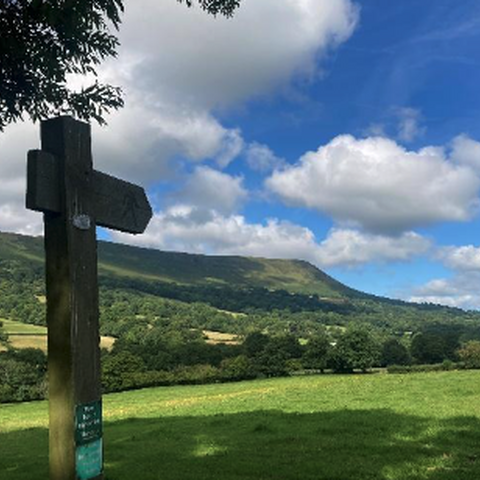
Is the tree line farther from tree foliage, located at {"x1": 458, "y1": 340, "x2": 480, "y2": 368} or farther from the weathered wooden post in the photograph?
the weathered wooden post

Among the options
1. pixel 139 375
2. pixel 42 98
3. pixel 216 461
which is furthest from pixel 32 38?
pixel 139 375

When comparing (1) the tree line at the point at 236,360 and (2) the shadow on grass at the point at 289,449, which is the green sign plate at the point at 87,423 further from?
(1) the tree line at the point at 236,360

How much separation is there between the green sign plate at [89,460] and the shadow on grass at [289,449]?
25.4 ft

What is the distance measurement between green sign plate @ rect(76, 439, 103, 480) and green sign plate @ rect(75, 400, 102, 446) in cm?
5

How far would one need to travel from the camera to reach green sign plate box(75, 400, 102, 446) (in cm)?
494

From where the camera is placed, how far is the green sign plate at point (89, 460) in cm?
492

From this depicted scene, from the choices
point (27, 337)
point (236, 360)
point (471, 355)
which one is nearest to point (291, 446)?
point (236, 360)

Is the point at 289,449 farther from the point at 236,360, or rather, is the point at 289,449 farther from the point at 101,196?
the point at 236,360

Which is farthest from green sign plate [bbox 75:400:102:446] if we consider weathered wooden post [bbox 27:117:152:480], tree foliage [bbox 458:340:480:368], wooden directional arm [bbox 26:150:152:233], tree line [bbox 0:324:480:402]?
tree line [bbox 0:324:480:402]

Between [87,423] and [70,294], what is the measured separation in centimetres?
116

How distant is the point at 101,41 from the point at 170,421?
22.8 m

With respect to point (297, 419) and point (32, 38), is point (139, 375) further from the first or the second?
point (32, 38)

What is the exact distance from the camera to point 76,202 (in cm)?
529

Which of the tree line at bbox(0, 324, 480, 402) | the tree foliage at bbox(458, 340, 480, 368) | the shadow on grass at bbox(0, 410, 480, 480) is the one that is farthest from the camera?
the tree line at bbox(0, 324, 480, 402)
